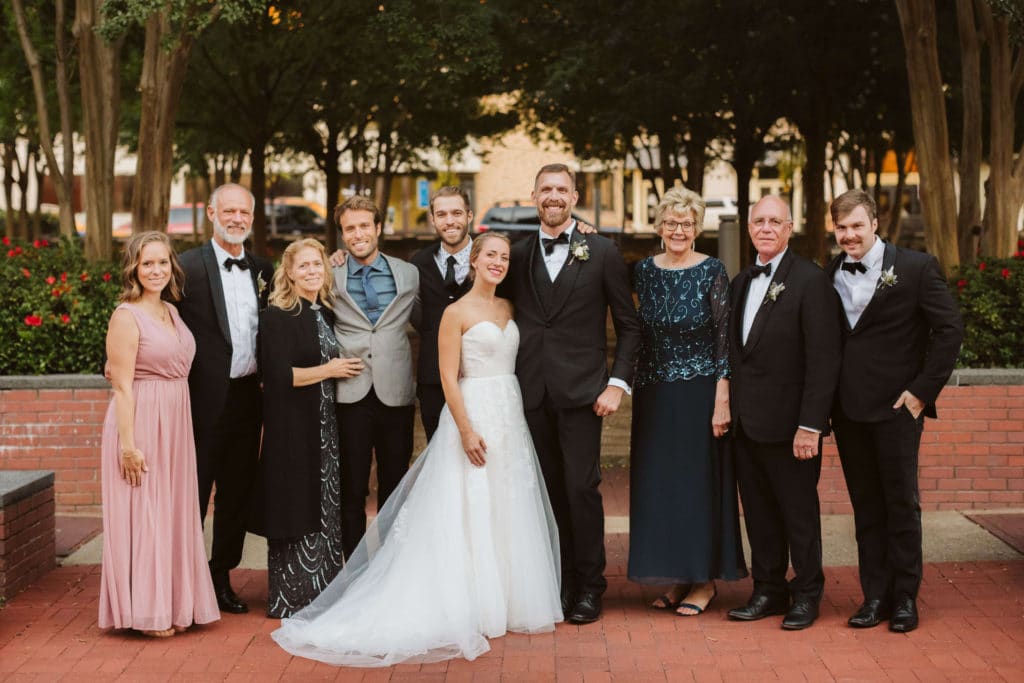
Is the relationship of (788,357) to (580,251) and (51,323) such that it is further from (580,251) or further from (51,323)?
(51,323)

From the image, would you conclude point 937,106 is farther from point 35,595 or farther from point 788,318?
point 35,595

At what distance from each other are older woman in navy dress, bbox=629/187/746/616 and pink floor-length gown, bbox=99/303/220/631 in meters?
2.27

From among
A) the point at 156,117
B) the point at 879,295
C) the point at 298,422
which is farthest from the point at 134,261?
the point at 156,117

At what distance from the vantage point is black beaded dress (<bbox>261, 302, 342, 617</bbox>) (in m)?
6.46

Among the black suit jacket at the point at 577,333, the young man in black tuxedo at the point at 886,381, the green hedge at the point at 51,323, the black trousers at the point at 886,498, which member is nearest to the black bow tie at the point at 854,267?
the young man in black tuxedo at the point at 886,381

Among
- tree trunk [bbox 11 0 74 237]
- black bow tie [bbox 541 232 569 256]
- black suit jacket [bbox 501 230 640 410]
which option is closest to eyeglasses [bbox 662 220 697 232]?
black suit jacket [bbox 501 230 640 410]

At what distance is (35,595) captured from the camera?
22.9ft

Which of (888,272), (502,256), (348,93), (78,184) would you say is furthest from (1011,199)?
(78,184)

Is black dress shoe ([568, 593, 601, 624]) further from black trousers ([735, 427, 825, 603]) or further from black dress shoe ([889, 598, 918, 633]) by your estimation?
black dress shoe ([889, 598, 918, 633])

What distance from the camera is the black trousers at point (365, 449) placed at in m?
6.66

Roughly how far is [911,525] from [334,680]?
2835 mm

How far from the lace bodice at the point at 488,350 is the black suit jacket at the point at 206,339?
4.02 feet

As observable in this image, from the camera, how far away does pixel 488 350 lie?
6.34m

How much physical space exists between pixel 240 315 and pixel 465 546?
5.45 ft
